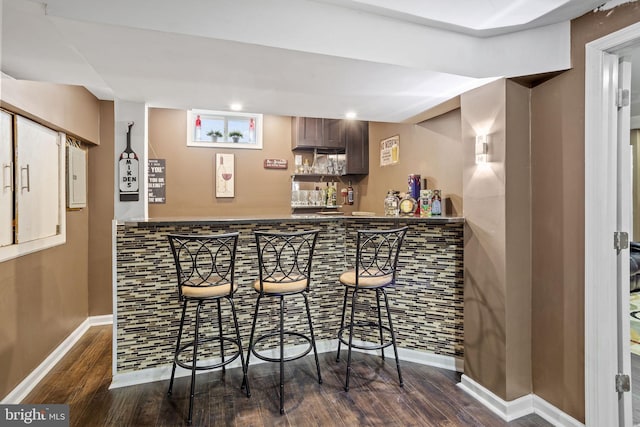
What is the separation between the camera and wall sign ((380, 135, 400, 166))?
3.99 metres

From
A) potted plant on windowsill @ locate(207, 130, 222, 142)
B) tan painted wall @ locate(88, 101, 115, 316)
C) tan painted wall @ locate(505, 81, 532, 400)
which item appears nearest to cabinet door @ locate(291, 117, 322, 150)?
potted plant on windowsill @ locate(207, 130, 222, 142)

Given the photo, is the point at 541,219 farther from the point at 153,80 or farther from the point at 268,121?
the point at 268,121

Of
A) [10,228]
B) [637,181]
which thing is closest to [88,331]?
[10,228]

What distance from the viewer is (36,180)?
102 inches

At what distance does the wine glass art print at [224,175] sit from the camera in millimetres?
4449

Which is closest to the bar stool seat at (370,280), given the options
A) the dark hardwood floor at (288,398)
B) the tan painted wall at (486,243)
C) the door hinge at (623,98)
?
the tan painted wall at (486,243)

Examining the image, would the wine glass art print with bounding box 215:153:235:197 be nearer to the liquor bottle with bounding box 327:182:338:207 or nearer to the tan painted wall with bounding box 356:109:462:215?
the liquor bottle with bounding box 327:182:338:207

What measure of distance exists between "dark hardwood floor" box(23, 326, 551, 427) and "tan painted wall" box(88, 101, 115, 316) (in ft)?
3.34

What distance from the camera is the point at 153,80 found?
2.21 m

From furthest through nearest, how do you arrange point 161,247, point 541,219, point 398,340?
point 398,340 < point 161,247 < point 541,219

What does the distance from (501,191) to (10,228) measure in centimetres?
336

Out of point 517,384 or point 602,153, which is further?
point 517,384

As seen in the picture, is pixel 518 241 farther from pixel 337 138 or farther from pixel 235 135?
pixel 235 135

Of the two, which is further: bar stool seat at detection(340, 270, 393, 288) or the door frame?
bar stool seat at detection(340, 270, 393, 288)
